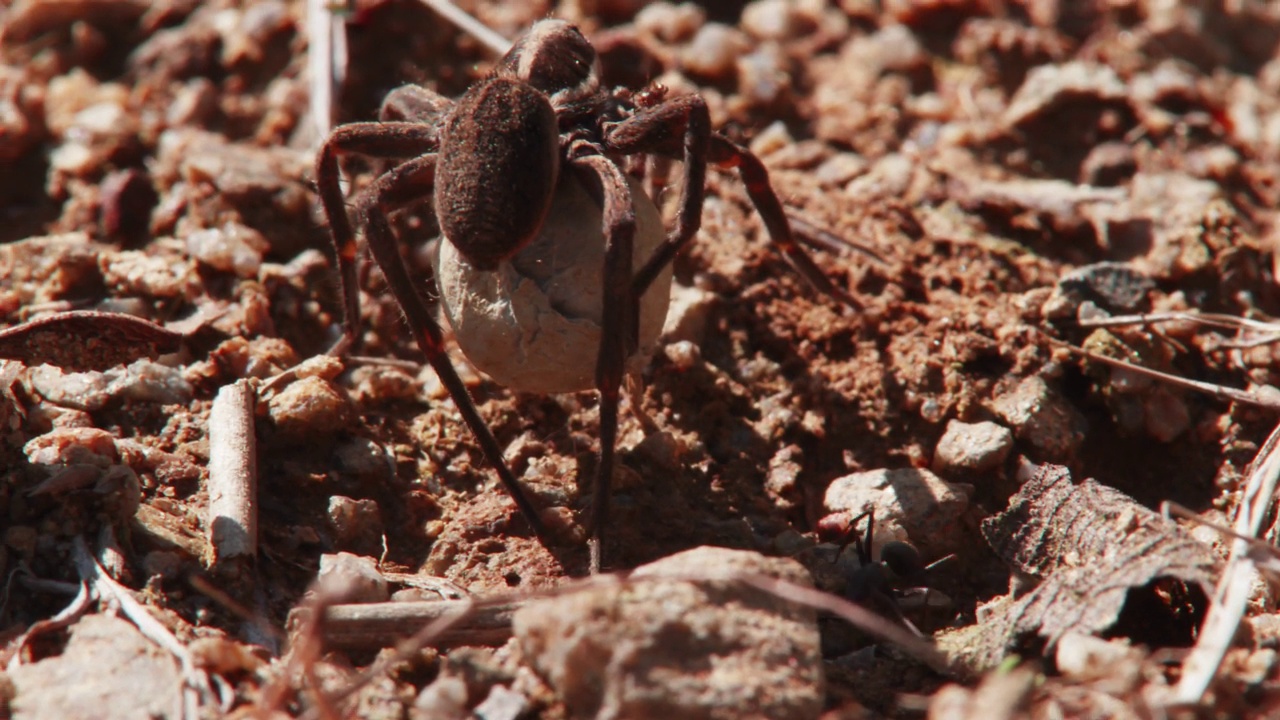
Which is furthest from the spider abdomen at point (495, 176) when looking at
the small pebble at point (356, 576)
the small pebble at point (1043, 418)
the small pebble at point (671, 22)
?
the small pebble at point (671, 22)

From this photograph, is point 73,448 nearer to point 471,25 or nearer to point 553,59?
point 553,59

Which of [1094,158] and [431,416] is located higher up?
[1094,158]

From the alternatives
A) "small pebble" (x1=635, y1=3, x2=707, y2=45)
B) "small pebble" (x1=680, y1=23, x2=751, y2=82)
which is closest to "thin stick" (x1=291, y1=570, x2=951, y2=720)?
"small pebble" (x1=680, y1=23, x2=751, y2=82)

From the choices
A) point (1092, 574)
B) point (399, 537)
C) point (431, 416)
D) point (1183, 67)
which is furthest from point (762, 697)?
point (1183, 67)

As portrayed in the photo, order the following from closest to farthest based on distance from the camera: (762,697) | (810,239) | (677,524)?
(762,697) → (677,524) → (810,239)

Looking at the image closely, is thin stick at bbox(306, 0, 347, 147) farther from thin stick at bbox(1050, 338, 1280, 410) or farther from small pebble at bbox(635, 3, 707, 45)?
thin stick at bbox(1050, 338, 1280, 410)

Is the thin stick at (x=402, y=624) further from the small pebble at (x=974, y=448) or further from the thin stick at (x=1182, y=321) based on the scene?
the thin stick at (x=1182, y=321)

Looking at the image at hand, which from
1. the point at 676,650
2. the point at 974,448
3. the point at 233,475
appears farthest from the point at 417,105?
the point at 676,650

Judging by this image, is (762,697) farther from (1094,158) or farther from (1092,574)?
(1094,158)
